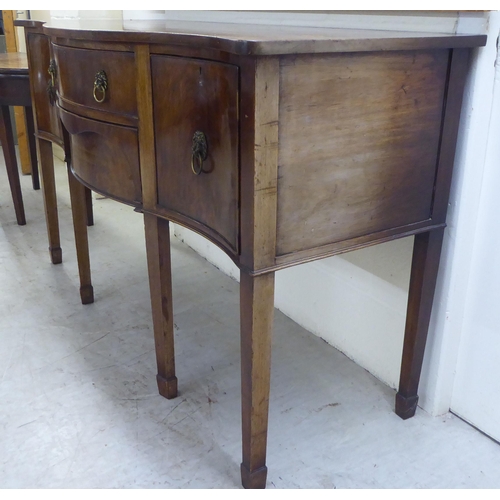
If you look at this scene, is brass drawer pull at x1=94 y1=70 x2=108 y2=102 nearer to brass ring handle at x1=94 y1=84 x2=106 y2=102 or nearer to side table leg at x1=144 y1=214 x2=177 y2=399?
brass ring handle at x1=94 y1=84 x2=106 y2=102

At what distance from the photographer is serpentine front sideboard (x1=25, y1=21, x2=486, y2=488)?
83cm

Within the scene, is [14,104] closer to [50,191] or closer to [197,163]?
[50,191]

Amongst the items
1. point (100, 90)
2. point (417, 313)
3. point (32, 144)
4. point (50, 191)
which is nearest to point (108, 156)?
point (100, 90)

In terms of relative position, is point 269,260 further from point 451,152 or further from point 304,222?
point 451,152

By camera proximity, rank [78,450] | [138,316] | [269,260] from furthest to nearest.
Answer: [138,316] < [78,450] < [269,260]

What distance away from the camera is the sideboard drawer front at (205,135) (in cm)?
87

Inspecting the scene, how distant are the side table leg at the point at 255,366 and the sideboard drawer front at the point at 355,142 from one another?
80 mm

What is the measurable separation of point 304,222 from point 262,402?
0.34 meters

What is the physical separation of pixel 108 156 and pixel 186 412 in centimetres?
59

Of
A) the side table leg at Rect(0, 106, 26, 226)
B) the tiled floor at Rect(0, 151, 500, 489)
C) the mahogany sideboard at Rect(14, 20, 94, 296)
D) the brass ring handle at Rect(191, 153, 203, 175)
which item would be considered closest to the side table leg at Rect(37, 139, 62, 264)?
the mahogany sideboard at Rect(14, 20, 94, 296)

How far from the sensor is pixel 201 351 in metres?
1.55

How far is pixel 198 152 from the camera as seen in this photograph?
94cm

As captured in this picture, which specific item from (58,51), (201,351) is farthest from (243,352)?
(58,51)

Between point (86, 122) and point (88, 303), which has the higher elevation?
point (86, 122)
